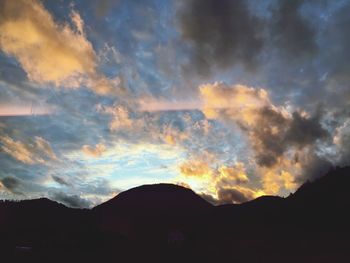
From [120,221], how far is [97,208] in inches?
357

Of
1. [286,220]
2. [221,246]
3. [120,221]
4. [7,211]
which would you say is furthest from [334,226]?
[7,211]

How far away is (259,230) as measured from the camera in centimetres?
3566

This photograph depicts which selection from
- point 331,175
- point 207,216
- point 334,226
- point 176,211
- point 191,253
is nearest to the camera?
point 334,226

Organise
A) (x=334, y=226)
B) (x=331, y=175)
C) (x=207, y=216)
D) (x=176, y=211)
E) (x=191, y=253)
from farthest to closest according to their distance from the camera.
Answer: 1. (x=176, y=211)
2. (x=207, y=216)
3. (x=331, y=175)
4. (x=191, y=253)
5. (x=334, y=226)

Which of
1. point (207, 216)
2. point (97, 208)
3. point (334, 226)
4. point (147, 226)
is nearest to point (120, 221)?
point (147, 226)

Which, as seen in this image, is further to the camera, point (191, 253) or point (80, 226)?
point (80, 226)

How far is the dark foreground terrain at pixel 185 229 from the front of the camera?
29938mm

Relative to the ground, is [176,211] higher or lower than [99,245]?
higher

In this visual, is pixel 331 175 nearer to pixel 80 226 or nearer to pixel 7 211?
pixel 80 226

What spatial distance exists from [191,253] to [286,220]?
11.0 meters

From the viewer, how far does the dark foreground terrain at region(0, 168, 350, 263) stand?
2994 centimetres

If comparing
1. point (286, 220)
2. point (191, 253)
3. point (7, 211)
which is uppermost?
point (7, 211)

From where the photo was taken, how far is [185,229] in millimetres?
44719

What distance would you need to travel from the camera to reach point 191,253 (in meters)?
34.2
